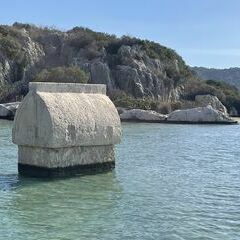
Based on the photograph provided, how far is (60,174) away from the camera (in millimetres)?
19406

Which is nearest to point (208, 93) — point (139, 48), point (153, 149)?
point (139, 48)

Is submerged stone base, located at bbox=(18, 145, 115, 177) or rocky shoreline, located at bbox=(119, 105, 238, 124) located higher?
rocky shoreline, located at bbox=(119, 105, 238, 124)

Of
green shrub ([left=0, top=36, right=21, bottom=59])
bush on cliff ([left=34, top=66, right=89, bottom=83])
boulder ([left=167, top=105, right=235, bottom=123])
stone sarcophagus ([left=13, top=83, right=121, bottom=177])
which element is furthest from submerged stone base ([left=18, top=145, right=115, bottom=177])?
green shrub ([left=0, top=36, right=21, bottom=59])

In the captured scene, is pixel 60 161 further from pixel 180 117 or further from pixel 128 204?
pixel 180 117

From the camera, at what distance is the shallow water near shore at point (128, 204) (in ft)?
40.5

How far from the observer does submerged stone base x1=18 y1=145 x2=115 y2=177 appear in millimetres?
19156

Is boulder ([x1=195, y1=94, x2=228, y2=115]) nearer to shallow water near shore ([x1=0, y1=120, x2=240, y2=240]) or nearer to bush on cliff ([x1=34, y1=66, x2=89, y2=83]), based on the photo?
bush on cliff ([x1=34, y1=66, x2=89, y2=83])

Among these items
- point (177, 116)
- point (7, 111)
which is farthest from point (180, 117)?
point (7, 111)

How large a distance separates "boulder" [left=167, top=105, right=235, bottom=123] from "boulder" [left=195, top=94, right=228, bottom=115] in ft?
65.0

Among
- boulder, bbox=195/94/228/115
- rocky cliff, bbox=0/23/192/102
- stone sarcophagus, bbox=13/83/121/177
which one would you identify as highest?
rocky cliff, bbox=0/23/192/102

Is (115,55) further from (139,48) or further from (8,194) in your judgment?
(8,194)

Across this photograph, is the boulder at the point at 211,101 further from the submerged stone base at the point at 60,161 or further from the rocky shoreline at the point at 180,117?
the submerged stone base at the point at 60,161

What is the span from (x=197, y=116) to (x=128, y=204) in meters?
57.9

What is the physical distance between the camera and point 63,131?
19.0 m
